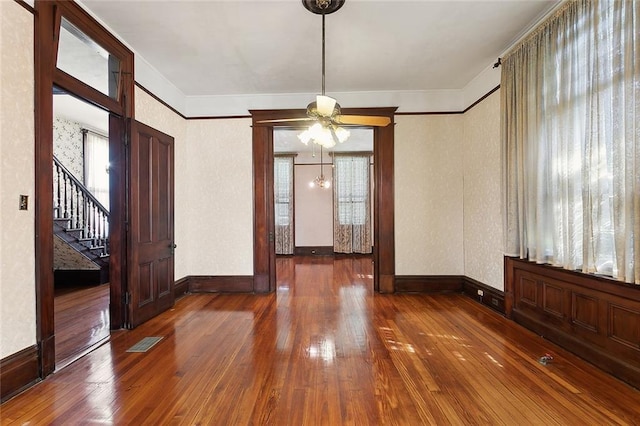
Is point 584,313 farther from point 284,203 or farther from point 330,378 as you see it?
point 284,203

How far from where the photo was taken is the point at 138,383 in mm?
2354

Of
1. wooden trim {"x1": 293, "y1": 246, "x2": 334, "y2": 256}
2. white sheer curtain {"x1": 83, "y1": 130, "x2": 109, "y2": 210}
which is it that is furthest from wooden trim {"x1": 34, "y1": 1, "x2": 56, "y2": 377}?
wooden trim {"x1": 293, "y1": 246, "x2": 334, "y2": 256}

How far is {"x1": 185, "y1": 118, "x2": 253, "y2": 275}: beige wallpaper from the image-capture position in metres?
5.09

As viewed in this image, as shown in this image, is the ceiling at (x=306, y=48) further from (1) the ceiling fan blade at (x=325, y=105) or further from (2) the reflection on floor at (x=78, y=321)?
(2) the reflection on floor at (x=78, y=321)

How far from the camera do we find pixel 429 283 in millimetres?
4957

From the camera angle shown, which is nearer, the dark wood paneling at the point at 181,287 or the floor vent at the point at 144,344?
the floor vent at the point at 144,344

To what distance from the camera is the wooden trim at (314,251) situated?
30.9ft

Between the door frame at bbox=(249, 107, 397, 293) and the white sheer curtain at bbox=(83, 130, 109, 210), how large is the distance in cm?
465

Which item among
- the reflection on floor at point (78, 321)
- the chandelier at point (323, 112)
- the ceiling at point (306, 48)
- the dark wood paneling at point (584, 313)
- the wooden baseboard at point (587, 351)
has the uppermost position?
the ceiling at point (306, 48)

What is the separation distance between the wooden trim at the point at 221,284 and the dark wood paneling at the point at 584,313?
3.87 metres

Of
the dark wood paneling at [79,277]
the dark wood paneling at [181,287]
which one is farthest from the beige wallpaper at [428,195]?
the dark wood paneling at [79,277]

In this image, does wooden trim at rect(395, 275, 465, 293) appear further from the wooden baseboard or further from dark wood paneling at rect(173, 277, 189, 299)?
dark wood paneling at rect(173, 277, 189, 299)

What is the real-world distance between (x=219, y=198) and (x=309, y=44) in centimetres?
283

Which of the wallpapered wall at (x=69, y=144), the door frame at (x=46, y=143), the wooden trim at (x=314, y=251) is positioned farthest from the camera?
the wooden trim at (x=314, y=251)
